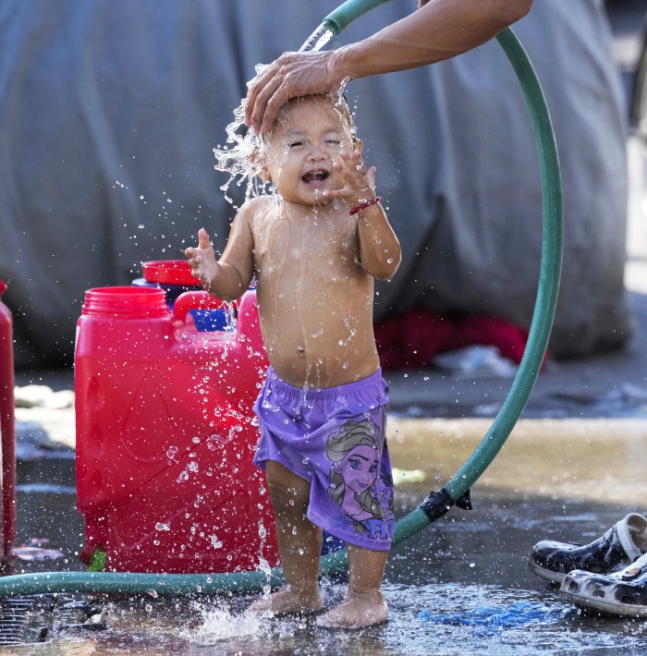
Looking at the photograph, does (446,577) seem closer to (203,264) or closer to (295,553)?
(295,553)

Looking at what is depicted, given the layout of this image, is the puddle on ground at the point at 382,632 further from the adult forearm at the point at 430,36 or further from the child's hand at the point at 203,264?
the adult forearm at the point at 430,36

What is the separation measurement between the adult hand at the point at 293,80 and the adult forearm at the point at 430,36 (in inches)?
0.9

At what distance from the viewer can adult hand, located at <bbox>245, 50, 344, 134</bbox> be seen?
2623mm

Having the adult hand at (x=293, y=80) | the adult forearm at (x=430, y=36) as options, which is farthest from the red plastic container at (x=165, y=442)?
the adult forearm at (x=430, y=36)

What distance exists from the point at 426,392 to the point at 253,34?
7.64ft

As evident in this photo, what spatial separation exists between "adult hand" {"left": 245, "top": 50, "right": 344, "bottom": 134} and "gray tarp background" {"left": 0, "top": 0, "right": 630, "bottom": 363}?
3542 millimetres

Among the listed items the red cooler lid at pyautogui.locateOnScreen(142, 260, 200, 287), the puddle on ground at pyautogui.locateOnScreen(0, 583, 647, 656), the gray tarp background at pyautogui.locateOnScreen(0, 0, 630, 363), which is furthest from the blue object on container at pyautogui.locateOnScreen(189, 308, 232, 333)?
the gray tarp background at pyautogui.locateOnScreen(0, 0, 630, 363)

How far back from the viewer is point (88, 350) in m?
3.04

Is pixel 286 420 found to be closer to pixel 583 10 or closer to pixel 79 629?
pixel 79 629

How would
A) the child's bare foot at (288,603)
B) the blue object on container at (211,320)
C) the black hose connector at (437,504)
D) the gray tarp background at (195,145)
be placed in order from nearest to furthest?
the child's bare foot at (288,603)
the black hose connector at (437,504)
the blue object on container at (211,320)
the gray tarp background at (195,145)

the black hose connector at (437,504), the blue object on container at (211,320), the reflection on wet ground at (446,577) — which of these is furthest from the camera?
the blue object on container at (211,320)

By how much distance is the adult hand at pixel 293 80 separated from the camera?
2623 mm

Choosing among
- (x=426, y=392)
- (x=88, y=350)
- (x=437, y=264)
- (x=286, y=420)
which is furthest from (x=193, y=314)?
(x=437, y=264)

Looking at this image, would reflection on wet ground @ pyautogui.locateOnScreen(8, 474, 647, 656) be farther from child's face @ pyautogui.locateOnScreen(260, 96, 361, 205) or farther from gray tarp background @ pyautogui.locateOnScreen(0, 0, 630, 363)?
gray tarp background @ pyautogui.locateOnScreen(0, 0, 630, 363)
